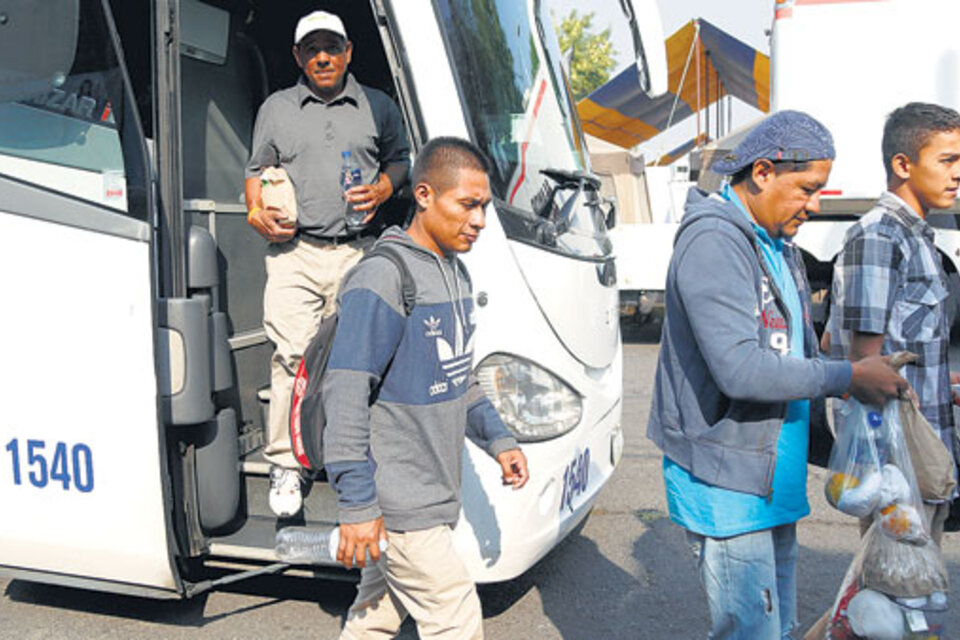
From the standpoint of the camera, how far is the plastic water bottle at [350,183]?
150 inches

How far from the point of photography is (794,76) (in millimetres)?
9336

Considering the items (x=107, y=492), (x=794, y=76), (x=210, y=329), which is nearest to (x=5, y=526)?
(x=107, y=492)

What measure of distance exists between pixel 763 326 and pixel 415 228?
90cm

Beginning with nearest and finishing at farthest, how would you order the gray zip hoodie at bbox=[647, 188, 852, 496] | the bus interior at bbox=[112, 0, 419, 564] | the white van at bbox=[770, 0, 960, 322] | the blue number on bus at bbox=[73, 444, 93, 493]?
the gray zip hoodie at bbox=[647, 188, 852, 496]
the blue number on bus at bbox=[73, 444, 93, 493]
the bus interior at bbox=[112, 0, 419, 564]
the white van at bbox=[770, 0, 960, 322]

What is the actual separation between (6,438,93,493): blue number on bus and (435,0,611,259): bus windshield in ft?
5.34

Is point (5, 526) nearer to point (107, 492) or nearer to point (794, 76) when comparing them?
point (107, 492)

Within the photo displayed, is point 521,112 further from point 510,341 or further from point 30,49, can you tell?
point 30,49

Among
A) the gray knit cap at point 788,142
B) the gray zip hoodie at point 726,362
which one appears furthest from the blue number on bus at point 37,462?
the gray knit cap at point 788,142

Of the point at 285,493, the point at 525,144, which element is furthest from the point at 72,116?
the point at 525,144

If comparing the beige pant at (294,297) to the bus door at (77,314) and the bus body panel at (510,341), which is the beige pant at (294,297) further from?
the bus body panel at (510,341)

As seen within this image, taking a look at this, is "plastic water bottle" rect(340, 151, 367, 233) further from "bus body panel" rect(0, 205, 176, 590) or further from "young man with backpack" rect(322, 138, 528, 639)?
"young man with backpack" rect(322, 138, 528, 639)

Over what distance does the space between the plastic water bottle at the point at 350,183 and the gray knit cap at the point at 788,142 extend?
Answer: 6.23 ft

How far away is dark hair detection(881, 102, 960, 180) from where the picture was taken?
2.62 m

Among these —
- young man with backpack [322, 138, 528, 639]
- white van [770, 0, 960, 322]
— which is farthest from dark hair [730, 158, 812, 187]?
white van [770, 0, 960, 322]
